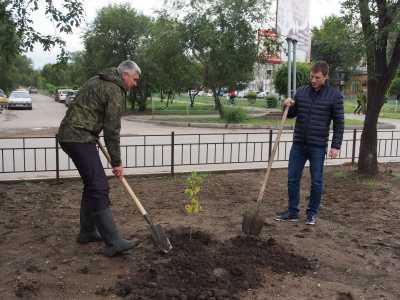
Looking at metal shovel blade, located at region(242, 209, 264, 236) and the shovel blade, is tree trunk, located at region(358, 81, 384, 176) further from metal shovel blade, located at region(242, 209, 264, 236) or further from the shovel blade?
the shovel blade

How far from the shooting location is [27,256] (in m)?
4.20

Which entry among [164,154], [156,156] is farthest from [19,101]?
[156,156]

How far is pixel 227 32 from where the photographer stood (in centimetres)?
2103

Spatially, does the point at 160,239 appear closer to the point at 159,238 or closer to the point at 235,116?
the point at 159,238

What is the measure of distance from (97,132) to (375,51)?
16.9 ft

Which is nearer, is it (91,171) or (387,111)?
(91,171)

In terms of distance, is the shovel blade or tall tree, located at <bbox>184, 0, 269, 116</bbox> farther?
tall tree, located at <bbox>184, 0, 269, 116</bbox>

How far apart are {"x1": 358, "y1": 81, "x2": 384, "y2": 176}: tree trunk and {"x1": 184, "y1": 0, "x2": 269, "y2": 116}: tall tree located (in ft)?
45.1

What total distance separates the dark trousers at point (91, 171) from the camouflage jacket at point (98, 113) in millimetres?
65

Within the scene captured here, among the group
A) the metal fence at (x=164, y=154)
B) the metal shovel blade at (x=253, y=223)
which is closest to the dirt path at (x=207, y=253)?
the metal shovel blade at (x=253, y=223)

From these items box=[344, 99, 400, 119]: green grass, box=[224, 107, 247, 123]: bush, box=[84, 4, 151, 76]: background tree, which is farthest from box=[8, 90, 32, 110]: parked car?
box=[344, 99, 400, 119]: green grass

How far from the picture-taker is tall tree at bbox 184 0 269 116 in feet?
68.6

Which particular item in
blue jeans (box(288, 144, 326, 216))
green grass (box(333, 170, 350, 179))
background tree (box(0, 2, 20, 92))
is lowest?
green grass (box(333, 170, 350, 179))

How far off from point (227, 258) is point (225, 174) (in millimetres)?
4203
